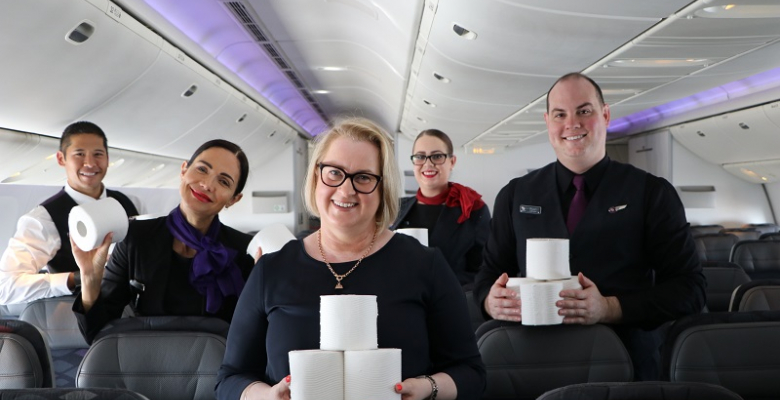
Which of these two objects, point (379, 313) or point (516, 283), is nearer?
point (379, 313)

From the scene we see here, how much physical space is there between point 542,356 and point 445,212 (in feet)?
7.56

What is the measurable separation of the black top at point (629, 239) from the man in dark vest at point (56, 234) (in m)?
2.63

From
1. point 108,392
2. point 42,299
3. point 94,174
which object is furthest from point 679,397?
point 94,174

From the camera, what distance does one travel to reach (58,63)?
5.30 meters

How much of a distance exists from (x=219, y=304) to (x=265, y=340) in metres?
1.08

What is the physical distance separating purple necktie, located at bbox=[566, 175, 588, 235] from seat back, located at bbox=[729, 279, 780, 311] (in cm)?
110

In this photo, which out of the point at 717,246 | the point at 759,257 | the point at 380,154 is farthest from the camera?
the point at 717,246

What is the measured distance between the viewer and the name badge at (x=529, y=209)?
3072 millimetres

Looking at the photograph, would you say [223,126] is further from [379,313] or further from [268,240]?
[379,313]

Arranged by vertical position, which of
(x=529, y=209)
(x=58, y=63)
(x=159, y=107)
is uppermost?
(x=159, y=107)

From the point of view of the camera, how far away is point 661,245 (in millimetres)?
2852

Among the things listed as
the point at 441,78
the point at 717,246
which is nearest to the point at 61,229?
the point at 441,78

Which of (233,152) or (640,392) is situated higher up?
(233,152)

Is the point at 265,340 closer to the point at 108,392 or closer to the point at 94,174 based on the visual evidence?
the point at 108,392
